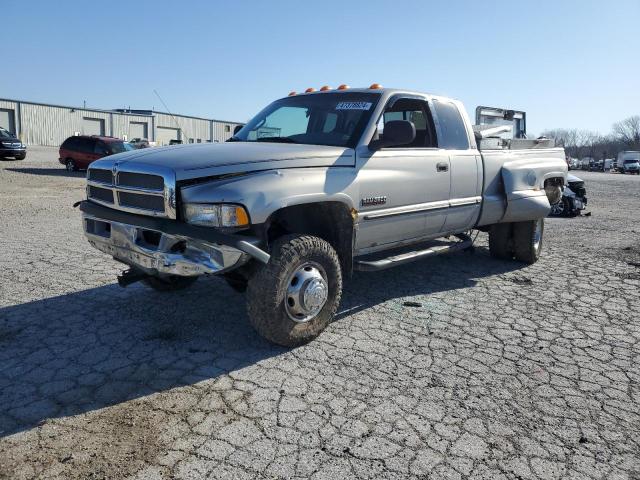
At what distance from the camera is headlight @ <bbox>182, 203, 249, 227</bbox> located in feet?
11.1

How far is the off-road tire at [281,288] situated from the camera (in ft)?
11.7

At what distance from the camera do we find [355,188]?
4180mm

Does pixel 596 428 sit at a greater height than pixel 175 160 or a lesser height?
lesser

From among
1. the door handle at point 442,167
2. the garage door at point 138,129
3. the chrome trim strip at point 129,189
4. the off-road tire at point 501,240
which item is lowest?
the off-road tire at point 501,240

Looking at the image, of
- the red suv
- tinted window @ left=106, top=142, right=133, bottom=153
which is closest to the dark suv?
the red suv

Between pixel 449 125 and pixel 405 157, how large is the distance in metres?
1.11

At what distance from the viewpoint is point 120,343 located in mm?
3865

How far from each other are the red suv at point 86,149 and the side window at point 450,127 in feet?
59.2

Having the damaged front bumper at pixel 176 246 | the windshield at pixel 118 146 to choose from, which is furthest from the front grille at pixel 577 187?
the windshield at pixel 118 146

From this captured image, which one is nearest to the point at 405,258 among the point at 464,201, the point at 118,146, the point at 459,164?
the point at 464,201

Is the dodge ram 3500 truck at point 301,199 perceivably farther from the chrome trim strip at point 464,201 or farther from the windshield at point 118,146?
the windshield at point 118,146

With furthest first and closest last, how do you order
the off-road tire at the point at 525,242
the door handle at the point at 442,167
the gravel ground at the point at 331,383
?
the off-road tire at the point at 525,242 → the door handle at the point at 442,167 → the gravel ground at the point at 331,383

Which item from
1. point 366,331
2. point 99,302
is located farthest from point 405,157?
point 99,302

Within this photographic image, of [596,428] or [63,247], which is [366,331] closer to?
[596,428]
